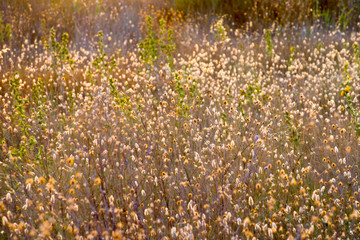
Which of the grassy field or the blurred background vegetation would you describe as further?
the blurred background vegetation

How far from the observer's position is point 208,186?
250 centimetres

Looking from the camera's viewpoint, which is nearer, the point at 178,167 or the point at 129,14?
the point at 178,167

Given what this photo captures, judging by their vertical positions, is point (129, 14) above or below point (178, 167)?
above

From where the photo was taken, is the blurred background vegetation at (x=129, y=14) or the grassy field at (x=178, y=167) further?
the blurred background vegetation at (x=129, y=14)

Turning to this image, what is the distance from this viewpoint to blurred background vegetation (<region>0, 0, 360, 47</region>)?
22.8ft

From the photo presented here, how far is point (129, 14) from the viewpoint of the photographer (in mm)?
7945

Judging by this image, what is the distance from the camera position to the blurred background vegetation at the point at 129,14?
22.8 ft

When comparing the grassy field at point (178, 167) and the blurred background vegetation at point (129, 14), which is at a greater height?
the blurred background vegetation at point (129, 14)

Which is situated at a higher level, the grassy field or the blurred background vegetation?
the blurred background vegetation

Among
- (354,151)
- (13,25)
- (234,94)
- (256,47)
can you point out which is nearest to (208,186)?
(354,151)

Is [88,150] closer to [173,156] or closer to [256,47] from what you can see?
[173,156]

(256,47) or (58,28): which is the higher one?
(58,28)

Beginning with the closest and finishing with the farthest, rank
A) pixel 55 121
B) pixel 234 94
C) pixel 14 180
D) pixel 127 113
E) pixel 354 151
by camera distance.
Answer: pixel 14 180
pixel 354 151
pixel 127 113
pixel 55 121
pixel 234 94

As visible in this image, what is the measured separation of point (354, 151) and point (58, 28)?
19.9ft
